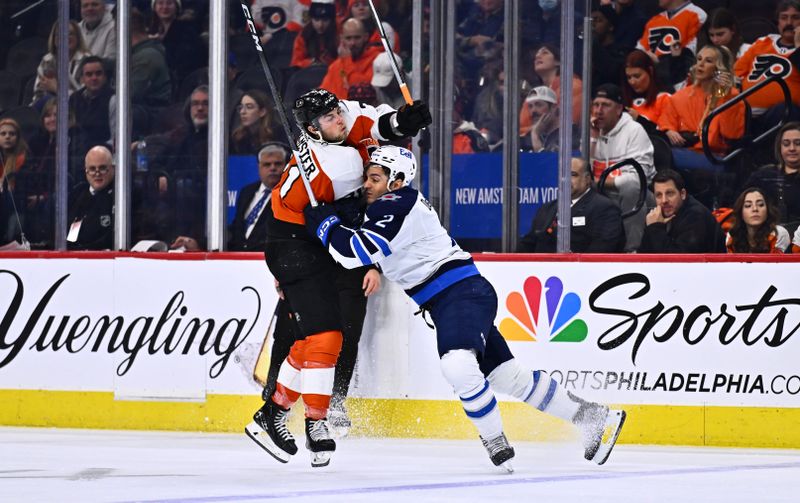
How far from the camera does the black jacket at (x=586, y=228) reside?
21.1 feet

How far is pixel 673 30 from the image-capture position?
22.5ft

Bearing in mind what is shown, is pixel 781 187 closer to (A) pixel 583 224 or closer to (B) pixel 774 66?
(B) pixel 774 66

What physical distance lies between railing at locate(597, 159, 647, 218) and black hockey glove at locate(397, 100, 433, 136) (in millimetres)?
1900

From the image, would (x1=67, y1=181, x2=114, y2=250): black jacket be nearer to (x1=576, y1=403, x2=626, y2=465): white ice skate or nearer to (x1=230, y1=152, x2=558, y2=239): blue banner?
(x1=230, y1=152, x2=558, y2=239): blue banner

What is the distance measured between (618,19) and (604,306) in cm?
167

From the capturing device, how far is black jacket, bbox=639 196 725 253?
6410 millimetres

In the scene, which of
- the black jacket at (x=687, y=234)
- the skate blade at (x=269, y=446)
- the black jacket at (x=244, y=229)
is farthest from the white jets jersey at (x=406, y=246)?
the black jacket at (x=244, y=229)

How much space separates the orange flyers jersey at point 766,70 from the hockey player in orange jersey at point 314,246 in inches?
89.6

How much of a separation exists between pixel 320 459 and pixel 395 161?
1035 mm

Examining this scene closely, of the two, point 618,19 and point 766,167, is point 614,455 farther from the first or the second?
point 618,19

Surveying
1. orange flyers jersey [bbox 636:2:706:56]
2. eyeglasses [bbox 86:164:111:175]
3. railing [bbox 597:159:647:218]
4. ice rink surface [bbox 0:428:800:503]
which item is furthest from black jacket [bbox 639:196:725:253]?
eyeglasses [bbox 86:164:111:175]

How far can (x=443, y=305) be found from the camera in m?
4.62

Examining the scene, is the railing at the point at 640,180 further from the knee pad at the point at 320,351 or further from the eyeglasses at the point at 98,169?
the eyeglasses at the point at 98,169

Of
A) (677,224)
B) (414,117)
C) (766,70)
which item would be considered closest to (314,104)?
(414,117)
